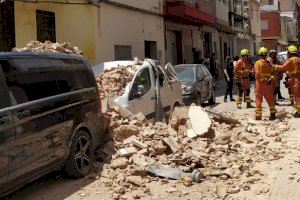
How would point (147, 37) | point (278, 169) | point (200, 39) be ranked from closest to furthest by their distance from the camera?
point (278, 169)
point (147, 37)
point (200, 39)

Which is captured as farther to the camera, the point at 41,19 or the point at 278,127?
the point at 41,19

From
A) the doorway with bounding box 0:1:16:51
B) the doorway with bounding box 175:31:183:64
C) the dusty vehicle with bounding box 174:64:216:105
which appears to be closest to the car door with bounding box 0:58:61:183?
the doorway with bounding box 0:1:16:51

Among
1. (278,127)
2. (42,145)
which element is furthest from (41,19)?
(42,145)

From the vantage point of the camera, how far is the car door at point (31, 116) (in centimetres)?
600

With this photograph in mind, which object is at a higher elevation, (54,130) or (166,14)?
(166,14)

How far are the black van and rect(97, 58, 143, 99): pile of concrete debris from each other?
6.07 feet

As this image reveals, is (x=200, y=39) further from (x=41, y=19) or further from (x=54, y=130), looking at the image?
(x=54, y=130)

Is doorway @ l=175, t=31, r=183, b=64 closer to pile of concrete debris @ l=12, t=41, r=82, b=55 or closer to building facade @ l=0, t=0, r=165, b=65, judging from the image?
building facade @ l=0, t=0, r=165, b=65

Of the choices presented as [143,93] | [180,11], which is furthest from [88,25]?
[180,11]

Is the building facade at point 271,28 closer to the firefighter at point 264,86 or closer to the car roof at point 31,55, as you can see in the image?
the firefighter at point 264,86

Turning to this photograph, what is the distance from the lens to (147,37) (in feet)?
70.1

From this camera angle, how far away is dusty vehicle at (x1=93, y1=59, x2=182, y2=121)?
9898mm

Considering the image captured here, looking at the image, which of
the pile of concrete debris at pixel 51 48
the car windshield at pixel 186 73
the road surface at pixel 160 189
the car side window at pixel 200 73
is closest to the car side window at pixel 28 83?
the road surface at pixel 160 189

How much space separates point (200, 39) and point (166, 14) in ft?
28.4
